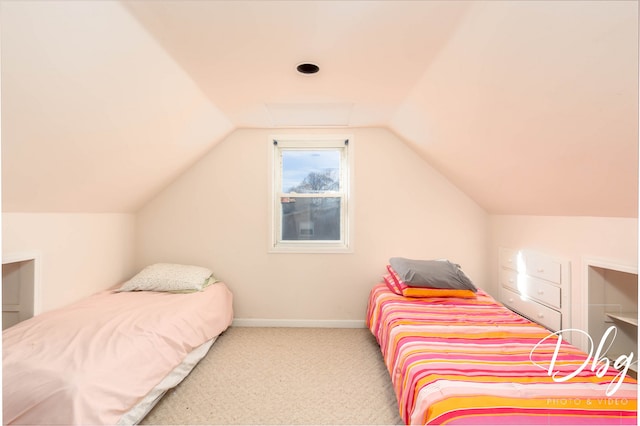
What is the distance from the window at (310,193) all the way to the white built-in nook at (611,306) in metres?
2.04

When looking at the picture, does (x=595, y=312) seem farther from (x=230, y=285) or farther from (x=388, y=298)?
(x=230, y=285)

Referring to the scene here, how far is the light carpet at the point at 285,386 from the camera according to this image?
1.90 meters

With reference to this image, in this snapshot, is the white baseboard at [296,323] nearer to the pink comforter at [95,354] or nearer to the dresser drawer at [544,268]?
the pink comforter at [95,354]

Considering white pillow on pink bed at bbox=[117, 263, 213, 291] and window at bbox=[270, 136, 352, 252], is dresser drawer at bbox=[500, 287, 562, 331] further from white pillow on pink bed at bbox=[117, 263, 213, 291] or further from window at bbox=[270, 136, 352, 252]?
white pillow on pink bed at bbox=[117, 263, 213, 291]

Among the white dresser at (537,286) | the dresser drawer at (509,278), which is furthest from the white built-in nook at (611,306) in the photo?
the dresser drawer at (509,278)

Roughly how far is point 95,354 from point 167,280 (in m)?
1.26

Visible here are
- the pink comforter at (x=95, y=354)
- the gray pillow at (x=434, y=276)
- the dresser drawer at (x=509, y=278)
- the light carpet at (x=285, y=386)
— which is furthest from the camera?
the dresser drawer at (x=509, y=278)

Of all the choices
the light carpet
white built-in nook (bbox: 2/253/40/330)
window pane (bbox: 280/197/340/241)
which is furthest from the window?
white built-in nook (bbox: 2/253/40/330)

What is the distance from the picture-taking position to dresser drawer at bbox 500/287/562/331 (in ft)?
7.42

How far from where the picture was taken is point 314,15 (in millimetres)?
1500

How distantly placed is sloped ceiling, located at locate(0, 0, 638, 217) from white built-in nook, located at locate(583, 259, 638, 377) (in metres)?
0.45

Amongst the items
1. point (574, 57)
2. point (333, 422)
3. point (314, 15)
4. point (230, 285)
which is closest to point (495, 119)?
point (574, 57)

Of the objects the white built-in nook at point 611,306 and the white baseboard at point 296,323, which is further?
Answer: the white baseboard at point 296,323

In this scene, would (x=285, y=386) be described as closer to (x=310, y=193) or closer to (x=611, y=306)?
(x=310, y=193)
